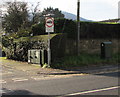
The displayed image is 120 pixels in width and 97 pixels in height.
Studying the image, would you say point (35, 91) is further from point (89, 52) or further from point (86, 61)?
point (89, 52)

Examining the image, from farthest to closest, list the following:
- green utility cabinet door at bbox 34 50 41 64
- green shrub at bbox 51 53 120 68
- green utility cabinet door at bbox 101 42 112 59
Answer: green utility cabinet door at bbox 101 42 112 59 < green utility cabinet door at bbox 34 50 41 64 < green shrub at bbox 51 53 120 68

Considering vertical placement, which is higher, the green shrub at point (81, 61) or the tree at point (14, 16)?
the tree at point (14, 16)

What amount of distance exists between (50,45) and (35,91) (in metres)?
6.41

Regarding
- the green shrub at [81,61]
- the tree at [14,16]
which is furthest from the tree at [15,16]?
the green shrub at [81,61]

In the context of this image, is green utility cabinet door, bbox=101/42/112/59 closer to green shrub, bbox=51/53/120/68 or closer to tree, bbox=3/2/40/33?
green shrub, bbox=51/53/120/68

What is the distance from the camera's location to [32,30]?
16.7 m

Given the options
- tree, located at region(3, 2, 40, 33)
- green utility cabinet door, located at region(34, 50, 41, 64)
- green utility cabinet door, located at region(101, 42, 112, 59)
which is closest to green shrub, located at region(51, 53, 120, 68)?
green utility cabinet door, located at region(101, 42, 112, 59)

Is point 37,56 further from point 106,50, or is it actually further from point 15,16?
point 15,16

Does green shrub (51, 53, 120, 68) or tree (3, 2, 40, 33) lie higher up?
tree (3, 2, 40, 33)

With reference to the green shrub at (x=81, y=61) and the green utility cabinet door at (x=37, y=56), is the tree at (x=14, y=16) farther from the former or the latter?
the green shrub at (x=81, y=61)

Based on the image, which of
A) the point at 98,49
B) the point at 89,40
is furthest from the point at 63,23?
the point at 98,49

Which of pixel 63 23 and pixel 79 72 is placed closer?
pixel 79 72

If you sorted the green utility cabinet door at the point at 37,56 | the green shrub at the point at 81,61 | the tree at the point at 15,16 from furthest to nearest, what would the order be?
1. the tree at the point at 15,16
2. the green utility cabinet door at the point at 37,56
3. the green shrub at the point at 81,61

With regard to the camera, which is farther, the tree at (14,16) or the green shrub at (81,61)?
the tree at (14,16)
